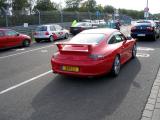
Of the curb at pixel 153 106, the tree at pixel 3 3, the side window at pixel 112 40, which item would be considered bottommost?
the curb at pixel 153 106

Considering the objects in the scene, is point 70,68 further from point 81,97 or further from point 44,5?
point 44,5

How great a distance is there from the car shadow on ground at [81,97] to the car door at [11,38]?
9003 mm

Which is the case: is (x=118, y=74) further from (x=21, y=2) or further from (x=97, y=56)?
(x=21, y=2)

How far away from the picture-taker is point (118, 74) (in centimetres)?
846

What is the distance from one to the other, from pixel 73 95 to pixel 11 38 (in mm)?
11182

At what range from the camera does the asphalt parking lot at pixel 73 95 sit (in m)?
5.32

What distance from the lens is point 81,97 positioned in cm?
632

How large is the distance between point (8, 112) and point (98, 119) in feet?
6.22

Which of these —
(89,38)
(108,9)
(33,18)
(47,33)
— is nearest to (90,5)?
(108,9)

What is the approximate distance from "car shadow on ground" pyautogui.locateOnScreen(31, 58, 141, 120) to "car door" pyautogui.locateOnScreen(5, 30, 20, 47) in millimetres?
9003

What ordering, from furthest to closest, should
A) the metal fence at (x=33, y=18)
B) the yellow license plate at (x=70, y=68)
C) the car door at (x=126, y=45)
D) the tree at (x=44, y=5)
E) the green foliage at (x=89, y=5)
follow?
the green foliage at (x=89, y=5)
the tree at (x=44, y=5)
the metal fence at (x=33, y=18)
the car door at (x=126, y=45)
the yellow license plate at (x=70, y=68)

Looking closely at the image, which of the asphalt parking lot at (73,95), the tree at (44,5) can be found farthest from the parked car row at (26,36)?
the tree at (44,5)

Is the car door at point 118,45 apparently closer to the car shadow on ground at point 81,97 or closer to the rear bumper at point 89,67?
the car shadow on ground at point 81,97

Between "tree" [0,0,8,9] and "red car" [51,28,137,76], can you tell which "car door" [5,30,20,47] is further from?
"tree" [0,0,8,9]
